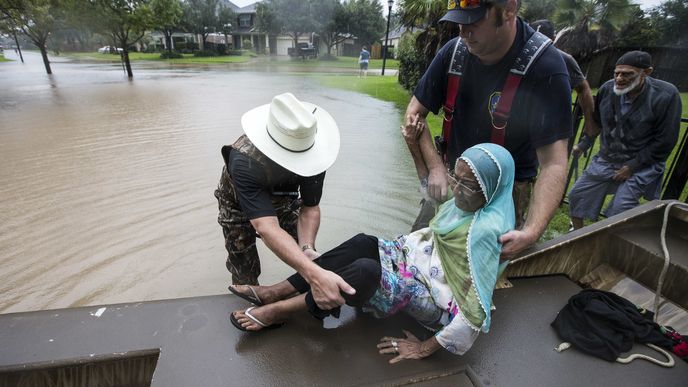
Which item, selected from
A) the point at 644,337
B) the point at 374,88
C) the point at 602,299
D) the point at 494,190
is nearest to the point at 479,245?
the point at 494,190

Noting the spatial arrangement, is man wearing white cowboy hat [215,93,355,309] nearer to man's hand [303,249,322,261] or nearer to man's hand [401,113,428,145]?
man's hand [303,249,322,261]

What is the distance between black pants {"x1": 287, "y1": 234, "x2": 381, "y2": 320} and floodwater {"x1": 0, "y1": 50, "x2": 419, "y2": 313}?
5.96ft

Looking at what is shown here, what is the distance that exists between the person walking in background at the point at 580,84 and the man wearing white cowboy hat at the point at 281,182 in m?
2.54

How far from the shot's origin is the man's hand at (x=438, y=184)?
7.77ft

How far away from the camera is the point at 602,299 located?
2.16 m

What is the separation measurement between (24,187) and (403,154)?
6166 millimetres

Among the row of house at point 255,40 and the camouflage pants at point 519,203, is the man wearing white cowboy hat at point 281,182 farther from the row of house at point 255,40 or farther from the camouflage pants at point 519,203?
the row of house at point 255,40

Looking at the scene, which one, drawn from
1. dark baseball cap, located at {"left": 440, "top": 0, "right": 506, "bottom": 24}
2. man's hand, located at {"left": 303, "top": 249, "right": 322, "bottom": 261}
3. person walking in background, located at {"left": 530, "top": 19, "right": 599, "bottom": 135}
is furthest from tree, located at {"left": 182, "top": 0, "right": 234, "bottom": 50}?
dark baseball cap, located at {"left": 440, "top": 0, "right": 506, "bottom": 24}

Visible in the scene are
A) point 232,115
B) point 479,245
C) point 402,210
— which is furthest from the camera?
point 232,115

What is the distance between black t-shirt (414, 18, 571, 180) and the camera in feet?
6.57

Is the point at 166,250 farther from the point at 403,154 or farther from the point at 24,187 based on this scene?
the point at 403,154

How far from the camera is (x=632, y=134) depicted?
3596 mm

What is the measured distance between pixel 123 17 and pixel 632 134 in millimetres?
21955

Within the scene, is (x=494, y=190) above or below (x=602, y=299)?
above
